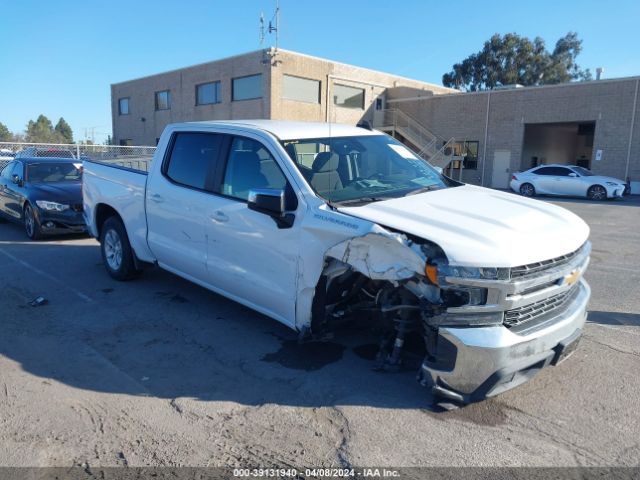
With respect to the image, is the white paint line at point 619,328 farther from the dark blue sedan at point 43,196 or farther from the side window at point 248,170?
the dark blue sedan at point 43,196

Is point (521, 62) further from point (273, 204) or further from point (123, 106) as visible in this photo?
point (273, 204)

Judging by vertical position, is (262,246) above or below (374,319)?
above

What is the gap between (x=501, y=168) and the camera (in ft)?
102

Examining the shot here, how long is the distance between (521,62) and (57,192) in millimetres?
58061

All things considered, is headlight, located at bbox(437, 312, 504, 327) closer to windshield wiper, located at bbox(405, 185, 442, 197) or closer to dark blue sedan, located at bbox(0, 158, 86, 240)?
windshield wiper, located at bbox(405, 185, 442, 197)

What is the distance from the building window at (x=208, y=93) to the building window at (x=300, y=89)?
579 centimetres

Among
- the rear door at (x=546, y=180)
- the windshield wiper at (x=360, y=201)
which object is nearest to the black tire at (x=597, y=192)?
the rear door at (x=546, y=180)

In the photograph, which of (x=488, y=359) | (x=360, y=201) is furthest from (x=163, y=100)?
(x=488, y=359)

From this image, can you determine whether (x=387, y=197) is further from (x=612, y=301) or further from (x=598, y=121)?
(x=598, y=121)

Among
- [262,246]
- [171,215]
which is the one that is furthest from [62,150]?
[262,246]

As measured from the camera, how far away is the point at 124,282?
677cm

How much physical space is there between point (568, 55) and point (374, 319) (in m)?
65.7

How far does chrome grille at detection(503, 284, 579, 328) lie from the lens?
3.34m

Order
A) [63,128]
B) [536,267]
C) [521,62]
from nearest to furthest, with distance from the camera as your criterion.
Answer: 1. [536,267]
2. [521,62]
3. [63,128]
